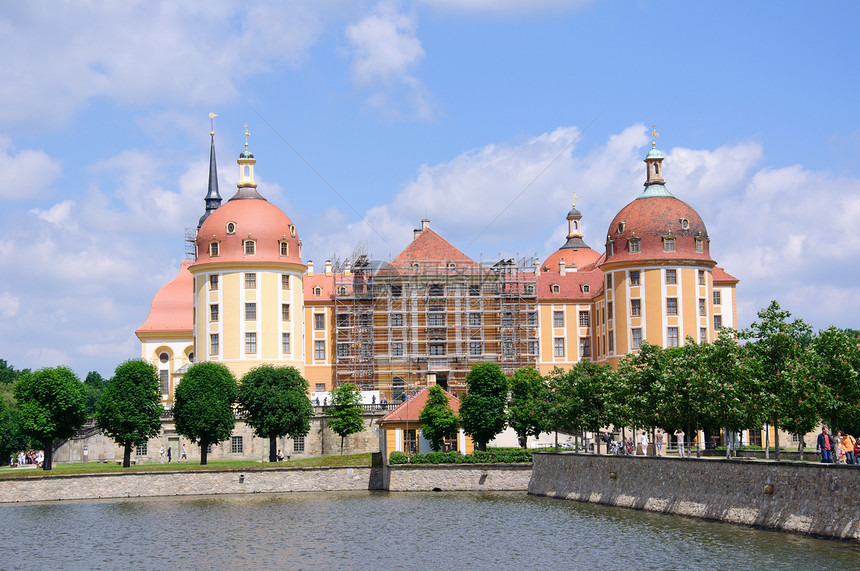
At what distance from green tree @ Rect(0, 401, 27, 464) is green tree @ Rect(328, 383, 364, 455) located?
2706 cm

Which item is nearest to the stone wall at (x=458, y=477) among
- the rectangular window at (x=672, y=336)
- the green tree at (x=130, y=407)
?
the green tree at (x=130, y=407)

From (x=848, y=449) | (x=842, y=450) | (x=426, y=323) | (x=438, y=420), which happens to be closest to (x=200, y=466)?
(x=438, y=420)

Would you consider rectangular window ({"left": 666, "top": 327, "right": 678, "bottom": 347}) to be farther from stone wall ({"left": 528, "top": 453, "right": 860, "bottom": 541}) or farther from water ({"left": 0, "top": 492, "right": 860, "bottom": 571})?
water ({"left": 0, "top": 492, "right": 860, "bottom": 571})

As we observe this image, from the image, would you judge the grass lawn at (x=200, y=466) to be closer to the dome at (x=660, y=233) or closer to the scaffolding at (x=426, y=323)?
the scaffolding at (x=426, y=323)

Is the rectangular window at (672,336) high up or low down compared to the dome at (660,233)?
down

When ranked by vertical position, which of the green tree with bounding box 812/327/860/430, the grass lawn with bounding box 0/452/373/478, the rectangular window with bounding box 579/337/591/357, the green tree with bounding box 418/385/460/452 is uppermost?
the rectangular window with bounding box 579/337/591/357

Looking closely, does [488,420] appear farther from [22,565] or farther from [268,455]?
[22,565]

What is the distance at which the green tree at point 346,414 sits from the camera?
73625mm

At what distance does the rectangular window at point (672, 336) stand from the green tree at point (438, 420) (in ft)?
69.4

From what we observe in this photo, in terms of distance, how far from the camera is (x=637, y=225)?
82.8 m

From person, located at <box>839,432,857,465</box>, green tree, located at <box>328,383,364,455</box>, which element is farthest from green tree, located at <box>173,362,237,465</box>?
person, located at <box>839,432,857,465</box>

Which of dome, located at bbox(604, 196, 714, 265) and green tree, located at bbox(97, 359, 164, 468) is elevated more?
dome, located at bbox(604, 196, 714, 265)

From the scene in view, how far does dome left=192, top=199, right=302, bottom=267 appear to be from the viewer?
84.2m

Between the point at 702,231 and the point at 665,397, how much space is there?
33618 millimetres
